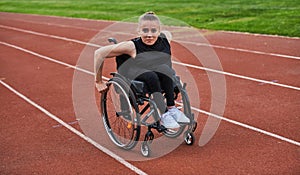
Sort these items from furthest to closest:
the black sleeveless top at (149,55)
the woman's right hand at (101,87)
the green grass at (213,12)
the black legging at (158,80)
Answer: the green grass at (213,12) → the woman's right hand at (101,87) → the black sleeveless top at (149,55) → the black legging at (158,80)

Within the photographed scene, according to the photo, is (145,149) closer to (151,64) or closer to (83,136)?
(151,64)

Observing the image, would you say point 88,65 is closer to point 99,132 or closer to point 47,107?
point 47,107

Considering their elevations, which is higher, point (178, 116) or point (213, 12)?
point (178, 116)

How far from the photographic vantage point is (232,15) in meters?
16.4

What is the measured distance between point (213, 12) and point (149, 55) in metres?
13.4

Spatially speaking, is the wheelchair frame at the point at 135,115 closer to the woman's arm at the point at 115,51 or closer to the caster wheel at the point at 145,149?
the caster wheel at the point at 145,149

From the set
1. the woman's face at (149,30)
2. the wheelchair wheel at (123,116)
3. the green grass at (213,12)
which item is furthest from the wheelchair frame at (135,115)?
the green grass at (213,12)

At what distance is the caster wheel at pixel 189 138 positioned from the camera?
5086mm

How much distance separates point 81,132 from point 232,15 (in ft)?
37.9

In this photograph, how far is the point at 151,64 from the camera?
4.84 metres

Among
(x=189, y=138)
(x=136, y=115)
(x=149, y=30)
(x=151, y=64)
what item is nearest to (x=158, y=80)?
(x=151, y=64)

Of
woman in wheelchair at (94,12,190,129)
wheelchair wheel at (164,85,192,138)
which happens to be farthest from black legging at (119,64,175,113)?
wheelchair wheel at (164,85,192,138)

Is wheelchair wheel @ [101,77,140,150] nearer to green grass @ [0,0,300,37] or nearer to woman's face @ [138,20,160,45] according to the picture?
woman's face @ [138,20,160,45]

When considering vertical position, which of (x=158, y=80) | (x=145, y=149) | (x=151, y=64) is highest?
(x=151, y=64)
